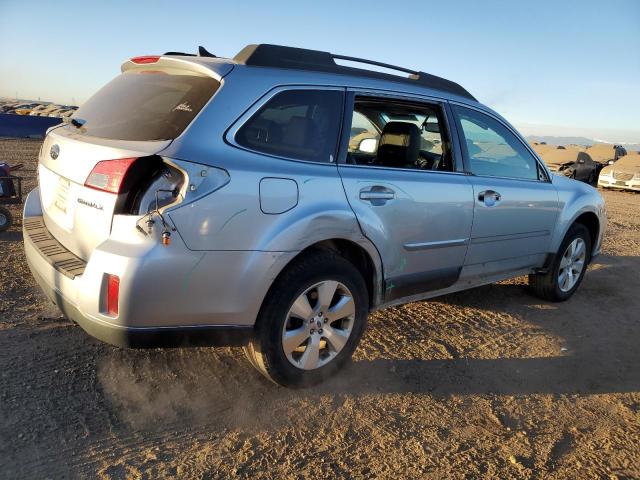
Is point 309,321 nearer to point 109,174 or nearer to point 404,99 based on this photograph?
point 109,174

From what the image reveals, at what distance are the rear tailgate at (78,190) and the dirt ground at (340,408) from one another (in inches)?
31.4

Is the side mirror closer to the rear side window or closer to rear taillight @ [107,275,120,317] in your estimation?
the rear side window

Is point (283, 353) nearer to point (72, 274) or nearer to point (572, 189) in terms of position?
point (72, 274)

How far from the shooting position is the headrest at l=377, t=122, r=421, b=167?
3.72 meters

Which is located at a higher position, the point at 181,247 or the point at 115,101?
the point at 115,101

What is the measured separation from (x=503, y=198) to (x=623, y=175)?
1601 centimetres

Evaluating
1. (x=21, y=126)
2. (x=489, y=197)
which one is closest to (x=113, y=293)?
(x=489, y=197)

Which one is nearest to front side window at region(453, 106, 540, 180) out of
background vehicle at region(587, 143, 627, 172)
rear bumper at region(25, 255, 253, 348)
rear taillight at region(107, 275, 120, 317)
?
rear bumper at region(25, 255, 253, 348)

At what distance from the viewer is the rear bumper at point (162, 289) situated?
236 cm

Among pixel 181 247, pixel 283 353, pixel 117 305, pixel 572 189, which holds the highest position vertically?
pixel 572 189

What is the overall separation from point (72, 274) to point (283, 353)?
1.11 metres

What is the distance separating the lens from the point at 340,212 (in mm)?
2924

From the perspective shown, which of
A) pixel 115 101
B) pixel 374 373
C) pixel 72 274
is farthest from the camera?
pixel 374 373

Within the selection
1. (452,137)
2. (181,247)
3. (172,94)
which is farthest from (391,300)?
(172,94)
